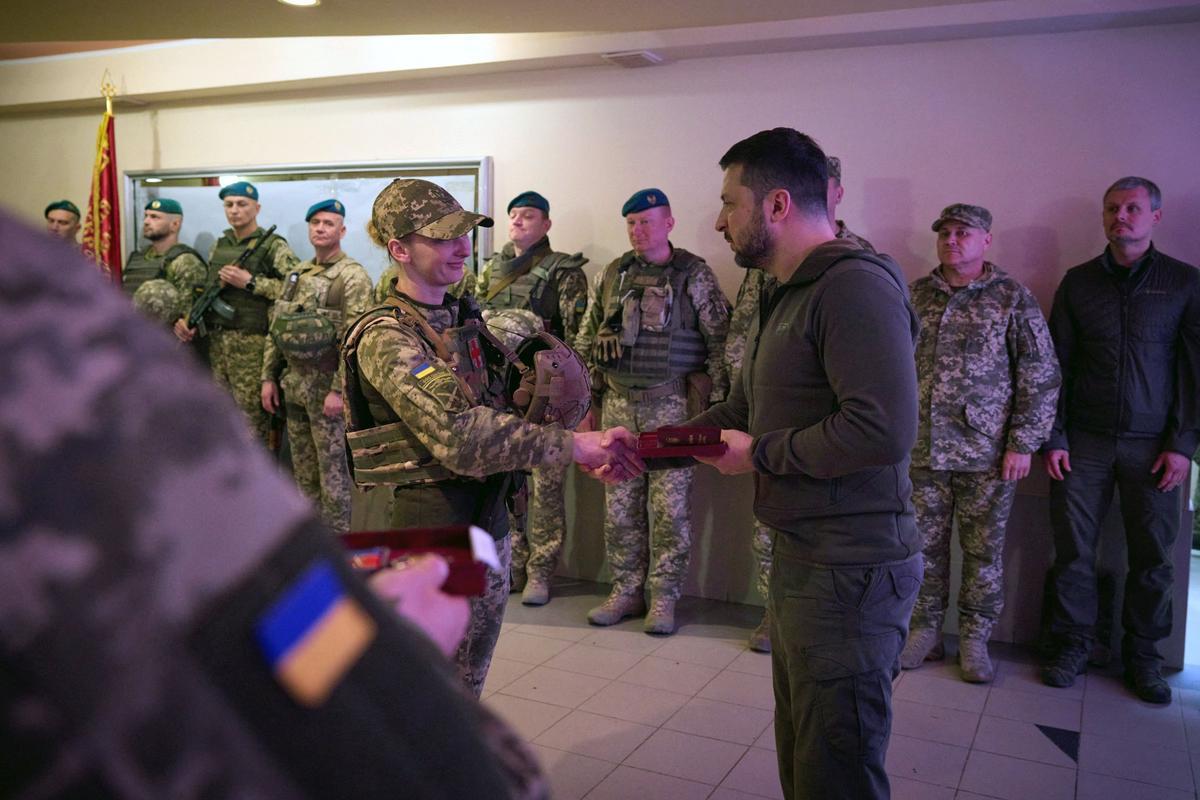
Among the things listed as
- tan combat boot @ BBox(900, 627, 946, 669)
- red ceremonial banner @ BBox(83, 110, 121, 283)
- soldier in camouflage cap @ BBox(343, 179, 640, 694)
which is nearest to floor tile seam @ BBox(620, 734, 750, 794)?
soldier in camouflage cap @ BBox(343, 179, 640, 694)

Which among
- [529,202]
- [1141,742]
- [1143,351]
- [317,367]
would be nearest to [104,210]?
[317,367]

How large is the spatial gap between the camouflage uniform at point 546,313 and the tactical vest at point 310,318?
0.88m

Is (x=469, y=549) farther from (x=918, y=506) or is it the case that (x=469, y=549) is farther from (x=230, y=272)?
(x=230, y=272)

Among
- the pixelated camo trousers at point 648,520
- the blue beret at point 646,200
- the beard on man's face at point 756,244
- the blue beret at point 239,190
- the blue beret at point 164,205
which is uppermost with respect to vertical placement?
the blue beret at point 239,190

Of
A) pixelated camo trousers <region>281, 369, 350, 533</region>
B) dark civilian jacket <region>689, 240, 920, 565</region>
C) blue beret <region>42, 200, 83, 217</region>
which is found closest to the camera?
dark civilian jacket <region>689, 240, 920, 565</region>

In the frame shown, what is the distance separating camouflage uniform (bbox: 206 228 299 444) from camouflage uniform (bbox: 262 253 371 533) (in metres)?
0.20

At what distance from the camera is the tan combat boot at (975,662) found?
381 centimetres

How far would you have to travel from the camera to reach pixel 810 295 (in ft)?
6.29

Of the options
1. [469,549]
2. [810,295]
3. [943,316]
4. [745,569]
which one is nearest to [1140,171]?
[943,316]

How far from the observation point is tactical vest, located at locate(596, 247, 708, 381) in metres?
4.51

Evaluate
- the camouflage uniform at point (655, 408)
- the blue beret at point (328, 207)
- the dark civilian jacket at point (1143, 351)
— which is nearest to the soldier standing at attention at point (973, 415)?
the dark civilian jacket at point (1143, 351)

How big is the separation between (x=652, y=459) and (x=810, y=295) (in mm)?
589

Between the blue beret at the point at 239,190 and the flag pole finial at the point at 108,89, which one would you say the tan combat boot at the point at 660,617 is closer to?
the blue beret at the point at 239,190

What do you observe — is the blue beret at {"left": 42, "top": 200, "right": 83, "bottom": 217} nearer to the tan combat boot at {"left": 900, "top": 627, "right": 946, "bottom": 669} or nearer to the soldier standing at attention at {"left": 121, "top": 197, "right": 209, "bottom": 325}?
the soldier standing at attention at {"left": 121, "top": 197, "right": 209, "bottom": 325}
